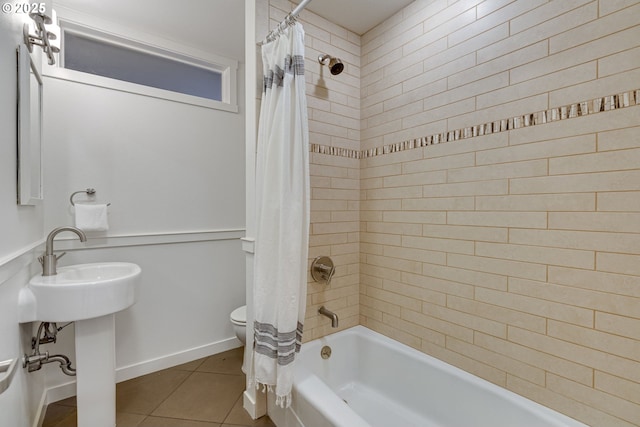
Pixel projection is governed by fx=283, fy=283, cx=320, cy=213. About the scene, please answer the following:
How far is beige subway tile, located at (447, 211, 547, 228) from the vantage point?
1.21 m

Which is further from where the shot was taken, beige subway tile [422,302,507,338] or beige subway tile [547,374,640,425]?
beige subway tile [422,302,507,338]

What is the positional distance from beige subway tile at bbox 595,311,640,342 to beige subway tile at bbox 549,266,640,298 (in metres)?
0.09

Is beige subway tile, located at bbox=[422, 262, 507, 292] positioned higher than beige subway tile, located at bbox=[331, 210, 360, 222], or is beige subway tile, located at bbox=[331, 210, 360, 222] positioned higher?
beige subway tile, located at bbox=[331, 210, 360, 222]

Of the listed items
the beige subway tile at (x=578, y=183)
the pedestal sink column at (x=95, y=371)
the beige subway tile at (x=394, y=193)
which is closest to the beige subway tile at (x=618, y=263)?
the beige subway tile at (x=578, y=183)

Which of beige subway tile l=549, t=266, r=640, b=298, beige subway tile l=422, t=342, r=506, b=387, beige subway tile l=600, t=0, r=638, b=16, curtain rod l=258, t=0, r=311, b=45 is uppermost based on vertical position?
curtain rod l=258, t=0, r=311, b=45

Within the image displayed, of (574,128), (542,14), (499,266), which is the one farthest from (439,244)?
(542,14)

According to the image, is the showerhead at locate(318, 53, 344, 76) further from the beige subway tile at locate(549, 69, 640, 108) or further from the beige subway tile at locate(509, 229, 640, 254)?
the beige subway tile at locate(509, 229, 640, 254)

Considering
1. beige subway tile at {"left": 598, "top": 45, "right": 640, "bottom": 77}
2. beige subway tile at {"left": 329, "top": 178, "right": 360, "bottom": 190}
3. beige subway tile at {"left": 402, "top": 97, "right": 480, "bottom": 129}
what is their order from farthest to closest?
beige subway tile at {"left": 329, "top": 178, "right": 360, "bottom": 190}
beige subway tile at {"left": 402, "top": 97, "right": 480, "bottom": 129}
beige subway tile at {"left": 598, "top": 45, "right": 640, "bottom": 77}

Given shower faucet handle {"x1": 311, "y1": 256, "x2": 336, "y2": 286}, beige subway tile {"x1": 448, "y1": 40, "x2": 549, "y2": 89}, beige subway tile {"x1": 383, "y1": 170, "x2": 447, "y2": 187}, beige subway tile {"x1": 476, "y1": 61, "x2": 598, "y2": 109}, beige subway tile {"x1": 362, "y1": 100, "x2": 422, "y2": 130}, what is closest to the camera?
beige subway tile {"x1": 476, "y1": 61, "x2": 598, "y2": 109}

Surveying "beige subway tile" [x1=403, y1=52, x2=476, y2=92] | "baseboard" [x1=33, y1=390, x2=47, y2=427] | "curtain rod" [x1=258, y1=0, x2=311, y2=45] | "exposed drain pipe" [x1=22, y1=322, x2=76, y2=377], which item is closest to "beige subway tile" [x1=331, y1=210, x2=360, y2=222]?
"beige subway tile" [x1=403, y1=52, x2=476, y2=92]

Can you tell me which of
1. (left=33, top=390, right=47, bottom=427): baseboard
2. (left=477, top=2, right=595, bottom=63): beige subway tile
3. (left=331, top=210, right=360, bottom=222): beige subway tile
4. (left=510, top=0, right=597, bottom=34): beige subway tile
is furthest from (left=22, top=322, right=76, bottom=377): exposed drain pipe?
(left=510, top=0, right=597, bottom=34): beige subway tile

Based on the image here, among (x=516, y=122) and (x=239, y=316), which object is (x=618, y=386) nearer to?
(x=516, y=122)

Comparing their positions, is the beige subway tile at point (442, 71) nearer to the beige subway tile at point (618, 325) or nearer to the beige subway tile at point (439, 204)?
the beige subway tile at point (439, 204)

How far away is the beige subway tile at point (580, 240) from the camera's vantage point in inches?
39.5
